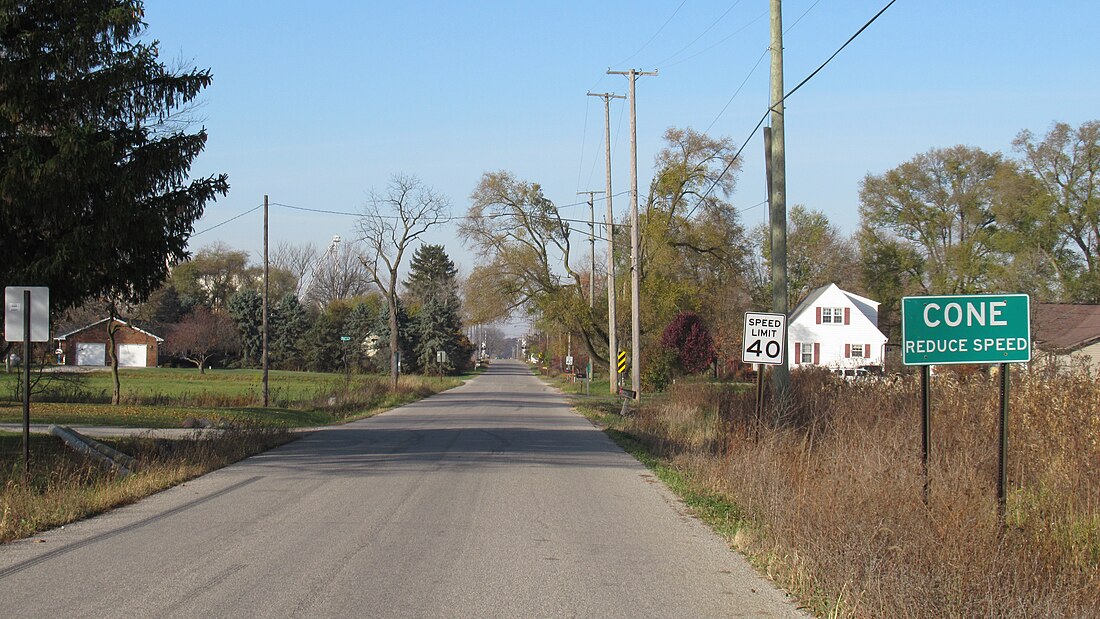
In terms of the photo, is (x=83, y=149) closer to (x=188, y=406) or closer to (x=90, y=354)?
(x=188, y=406)

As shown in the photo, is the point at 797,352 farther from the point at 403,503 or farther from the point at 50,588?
the point at 50,588

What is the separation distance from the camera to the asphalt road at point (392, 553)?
7.13 metres

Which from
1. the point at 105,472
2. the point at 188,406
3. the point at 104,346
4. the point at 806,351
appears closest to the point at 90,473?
the point at 105,472

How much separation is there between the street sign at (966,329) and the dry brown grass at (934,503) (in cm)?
121

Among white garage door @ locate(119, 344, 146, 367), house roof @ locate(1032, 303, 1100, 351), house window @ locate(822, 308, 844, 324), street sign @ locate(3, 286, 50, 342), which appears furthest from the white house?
white garage door @ locate(119, 344, 146, 367)

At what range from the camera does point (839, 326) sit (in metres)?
67.2

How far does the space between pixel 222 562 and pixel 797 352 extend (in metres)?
64.0

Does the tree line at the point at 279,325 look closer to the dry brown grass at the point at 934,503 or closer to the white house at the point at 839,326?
the white house at the point at 839,326

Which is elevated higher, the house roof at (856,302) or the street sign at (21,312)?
the house roof at (856,302)

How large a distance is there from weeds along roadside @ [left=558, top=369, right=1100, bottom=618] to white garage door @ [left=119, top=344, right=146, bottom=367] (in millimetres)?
83468

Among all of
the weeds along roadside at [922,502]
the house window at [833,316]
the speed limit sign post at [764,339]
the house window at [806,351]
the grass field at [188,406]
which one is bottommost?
the grass field at [188,406]

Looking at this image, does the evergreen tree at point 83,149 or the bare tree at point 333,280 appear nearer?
the evergreen tree at point 83,149

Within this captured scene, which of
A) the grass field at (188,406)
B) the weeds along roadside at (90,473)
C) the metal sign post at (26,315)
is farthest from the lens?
the grass field at (188,406)

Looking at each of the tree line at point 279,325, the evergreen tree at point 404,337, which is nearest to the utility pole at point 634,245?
the tree line at point 279,325
